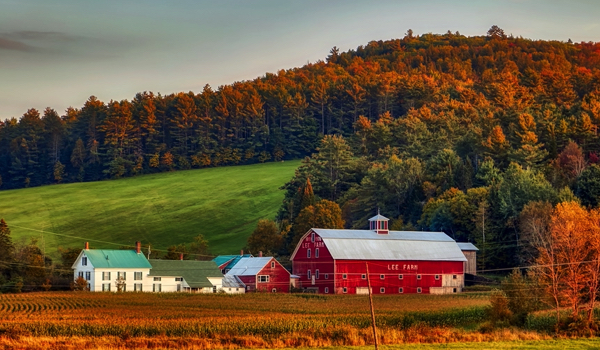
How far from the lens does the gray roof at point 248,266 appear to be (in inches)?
3452

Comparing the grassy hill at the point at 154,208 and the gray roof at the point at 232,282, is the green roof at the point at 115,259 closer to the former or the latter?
the gray roof at the point at 232,282

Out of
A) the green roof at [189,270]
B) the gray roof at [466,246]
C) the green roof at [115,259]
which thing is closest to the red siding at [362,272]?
the gray roof at [466,246]

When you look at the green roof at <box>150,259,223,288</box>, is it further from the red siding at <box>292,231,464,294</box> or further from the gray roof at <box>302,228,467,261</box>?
the gray roof at <box>302,228,467,261</box>

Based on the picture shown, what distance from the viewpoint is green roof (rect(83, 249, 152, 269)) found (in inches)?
3369

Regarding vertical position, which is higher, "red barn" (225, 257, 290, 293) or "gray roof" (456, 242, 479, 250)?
"gray roof" (456, 242, 479, 250)

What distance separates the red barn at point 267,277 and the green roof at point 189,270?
3409mm

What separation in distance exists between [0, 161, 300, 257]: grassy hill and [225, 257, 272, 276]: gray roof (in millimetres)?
14884

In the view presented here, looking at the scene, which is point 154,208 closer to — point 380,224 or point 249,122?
point 249,122

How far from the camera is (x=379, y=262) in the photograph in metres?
84.0

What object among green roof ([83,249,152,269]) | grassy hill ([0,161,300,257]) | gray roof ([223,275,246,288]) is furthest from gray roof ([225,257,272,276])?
grassy hill ([0,161,300,257])

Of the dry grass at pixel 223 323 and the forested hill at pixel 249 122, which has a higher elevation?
the forested hill at pixel 249 122

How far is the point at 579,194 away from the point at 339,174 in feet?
143

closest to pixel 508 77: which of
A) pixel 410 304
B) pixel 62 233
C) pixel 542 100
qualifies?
pixel 542 100

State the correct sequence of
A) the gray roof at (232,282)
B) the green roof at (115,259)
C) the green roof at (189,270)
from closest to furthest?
the green roof at (115,259)
the green roof at (189,270)
the gray roof at (232,282)
